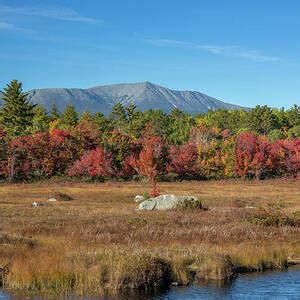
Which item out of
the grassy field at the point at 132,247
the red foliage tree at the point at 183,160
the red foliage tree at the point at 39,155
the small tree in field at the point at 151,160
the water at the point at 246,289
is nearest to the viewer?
the water at the point at 246,289

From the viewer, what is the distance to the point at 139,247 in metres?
24.7

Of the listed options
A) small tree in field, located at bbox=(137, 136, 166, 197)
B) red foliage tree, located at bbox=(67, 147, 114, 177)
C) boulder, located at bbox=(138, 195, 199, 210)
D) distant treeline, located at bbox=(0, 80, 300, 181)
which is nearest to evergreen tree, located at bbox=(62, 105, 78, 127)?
distant treeline, located at bbox=(0, 80, 300, 181)

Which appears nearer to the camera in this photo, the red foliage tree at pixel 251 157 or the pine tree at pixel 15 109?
the red foliage tree at pixel 251 157

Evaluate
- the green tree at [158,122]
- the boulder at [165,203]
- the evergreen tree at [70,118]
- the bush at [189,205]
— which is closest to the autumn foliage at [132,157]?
the evergreen tree at [70,118]

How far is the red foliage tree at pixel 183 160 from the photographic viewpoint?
10106 centimetres

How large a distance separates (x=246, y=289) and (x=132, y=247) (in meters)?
6.72

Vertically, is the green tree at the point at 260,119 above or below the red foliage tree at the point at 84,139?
above

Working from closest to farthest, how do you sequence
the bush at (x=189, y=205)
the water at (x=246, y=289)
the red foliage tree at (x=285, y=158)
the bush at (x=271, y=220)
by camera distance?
the water at (x=246, y=289)
the bush at (x=271, y=220)
the bush at (x=189, y=205)
the red foliage tree at (x=285, y=158)

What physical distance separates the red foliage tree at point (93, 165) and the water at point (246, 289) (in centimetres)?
7420

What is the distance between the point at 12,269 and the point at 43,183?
230 feet

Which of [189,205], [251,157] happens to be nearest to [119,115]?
[251,157]

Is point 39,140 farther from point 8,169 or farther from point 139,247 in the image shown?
point 139,247

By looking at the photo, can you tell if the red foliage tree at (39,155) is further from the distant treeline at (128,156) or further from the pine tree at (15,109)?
the pine tree at (15,109)

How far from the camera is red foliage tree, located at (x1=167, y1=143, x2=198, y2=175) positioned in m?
101
